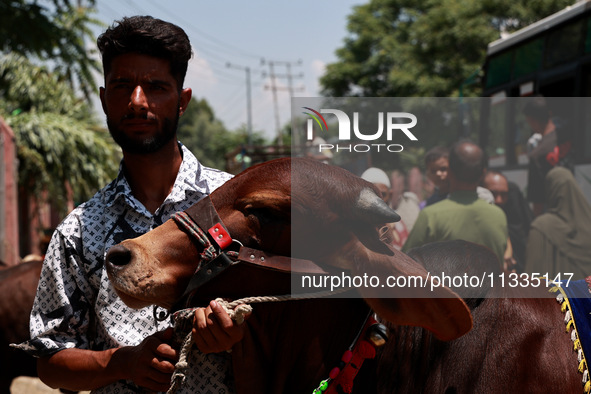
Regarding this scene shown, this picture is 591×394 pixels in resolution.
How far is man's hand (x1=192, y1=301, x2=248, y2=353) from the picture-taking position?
1664mm

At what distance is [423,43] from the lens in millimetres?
24250

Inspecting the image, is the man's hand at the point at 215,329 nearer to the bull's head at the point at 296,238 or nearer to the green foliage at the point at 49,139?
the bull's head at the point at 296,238

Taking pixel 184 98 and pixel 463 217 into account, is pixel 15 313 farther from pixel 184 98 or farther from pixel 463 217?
pixel 463 217

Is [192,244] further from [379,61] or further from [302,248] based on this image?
[379,61]

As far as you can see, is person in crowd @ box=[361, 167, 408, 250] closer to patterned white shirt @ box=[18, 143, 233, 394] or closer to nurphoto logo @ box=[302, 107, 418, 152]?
nurphoto logo @ box=[302, 107, 418, 152]

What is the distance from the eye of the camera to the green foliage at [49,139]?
1224 cm

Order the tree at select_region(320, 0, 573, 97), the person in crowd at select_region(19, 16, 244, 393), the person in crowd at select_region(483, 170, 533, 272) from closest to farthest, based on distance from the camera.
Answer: the person in crowd at select_region(19, 16, 244, 393) < the person in crowd at select_region(483, 170, 533, 272) < the tree at select_region(320, 0, 573, 97)

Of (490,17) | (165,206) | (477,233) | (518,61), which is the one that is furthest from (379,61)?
(165,206)

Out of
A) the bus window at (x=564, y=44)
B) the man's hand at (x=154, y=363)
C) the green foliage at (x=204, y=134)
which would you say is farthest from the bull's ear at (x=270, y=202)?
the green foliage at (x=204, y=134)

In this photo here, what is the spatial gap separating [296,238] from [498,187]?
482 centimetres

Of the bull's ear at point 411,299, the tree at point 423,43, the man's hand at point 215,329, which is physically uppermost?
the tree at point 423,43

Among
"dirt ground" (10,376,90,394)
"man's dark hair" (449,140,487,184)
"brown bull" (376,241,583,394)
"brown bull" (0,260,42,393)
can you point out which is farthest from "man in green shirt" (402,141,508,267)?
"dirt ground" (10,376,90,394)

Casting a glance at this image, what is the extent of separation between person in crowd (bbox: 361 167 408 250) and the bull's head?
0.11m

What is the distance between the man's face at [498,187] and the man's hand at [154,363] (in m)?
4.87
